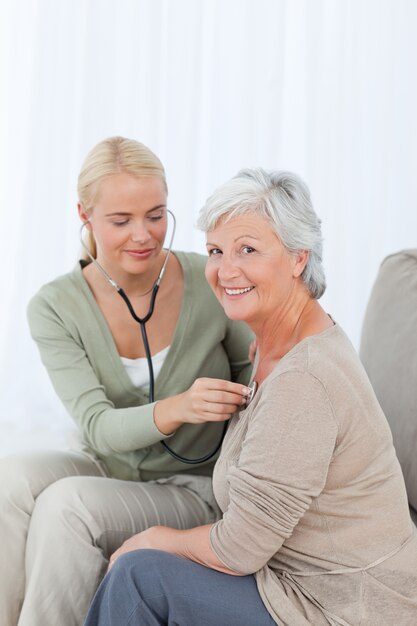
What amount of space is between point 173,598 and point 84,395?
2.19 ft

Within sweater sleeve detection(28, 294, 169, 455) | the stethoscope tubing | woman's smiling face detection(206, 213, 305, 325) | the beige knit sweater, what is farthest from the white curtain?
the beige knit sweater

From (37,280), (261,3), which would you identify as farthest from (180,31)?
(37,280)

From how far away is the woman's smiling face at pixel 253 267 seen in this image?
170cm

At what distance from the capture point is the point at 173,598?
1585mm

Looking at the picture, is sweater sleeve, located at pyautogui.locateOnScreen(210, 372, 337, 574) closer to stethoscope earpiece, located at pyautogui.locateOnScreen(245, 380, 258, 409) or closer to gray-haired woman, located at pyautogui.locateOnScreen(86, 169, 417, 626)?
gray-haired woman, located at pyautogui.locateOnScreen(86, 169, 417, 626)

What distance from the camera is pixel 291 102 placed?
3.19m

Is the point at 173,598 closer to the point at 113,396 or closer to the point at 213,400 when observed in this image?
the point at 213,400

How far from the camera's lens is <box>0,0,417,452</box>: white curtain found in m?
3.07

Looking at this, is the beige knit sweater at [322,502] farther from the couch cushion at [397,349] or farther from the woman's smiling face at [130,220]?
the woman's smiling face at [130,220]

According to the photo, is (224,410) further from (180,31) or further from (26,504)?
(180,31)

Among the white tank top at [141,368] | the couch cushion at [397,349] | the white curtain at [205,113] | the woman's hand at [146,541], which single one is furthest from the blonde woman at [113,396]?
the white curtain at [205,113]

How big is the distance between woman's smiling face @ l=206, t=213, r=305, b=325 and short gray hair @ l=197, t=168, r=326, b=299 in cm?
1

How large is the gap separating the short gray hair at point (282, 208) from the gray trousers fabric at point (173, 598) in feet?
1.76

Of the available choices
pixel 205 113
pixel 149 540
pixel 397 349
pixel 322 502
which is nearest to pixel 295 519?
pixel 322 502
